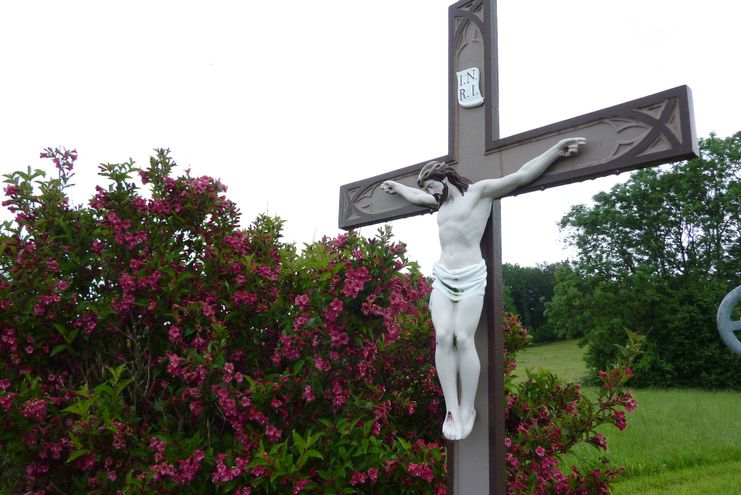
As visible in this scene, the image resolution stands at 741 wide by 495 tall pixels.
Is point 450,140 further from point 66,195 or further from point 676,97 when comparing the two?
point 66,195

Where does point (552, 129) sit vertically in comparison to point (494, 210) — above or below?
above

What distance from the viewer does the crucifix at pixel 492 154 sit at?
2363 millimetres

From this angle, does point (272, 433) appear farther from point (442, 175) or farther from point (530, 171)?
point (530, 171)

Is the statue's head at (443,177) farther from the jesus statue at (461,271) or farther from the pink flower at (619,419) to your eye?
the pink flower at (619,419)

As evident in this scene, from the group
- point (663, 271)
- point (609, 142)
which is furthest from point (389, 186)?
point (663, 271)

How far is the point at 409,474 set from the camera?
2873 mm

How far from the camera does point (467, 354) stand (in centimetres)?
254

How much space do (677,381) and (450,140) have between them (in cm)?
1507

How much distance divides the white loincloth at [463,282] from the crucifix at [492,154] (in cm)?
2

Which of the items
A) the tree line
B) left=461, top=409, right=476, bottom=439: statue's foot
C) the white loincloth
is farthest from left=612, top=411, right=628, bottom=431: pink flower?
the tree line

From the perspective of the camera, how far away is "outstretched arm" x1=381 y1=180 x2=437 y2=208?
310cm

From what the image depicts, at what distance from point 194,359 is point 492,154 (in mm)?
1878

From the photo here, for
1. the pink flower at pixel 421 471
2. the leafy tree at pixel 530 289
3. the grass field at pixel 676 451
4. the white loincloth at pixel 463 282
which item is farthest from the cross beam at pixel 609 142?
the leafy tree at pixel 530 289

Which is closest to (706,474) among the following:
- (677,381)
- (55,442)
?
(55,442)
